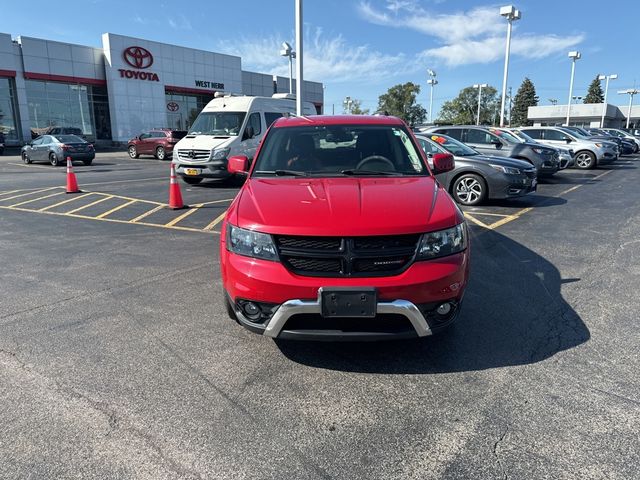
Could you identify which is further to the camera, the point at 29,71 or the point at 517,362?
the point at 29,71

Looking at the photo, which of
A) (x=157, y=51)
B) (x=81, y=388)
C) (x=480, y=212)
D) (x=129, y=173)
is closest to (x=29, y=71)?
(x=157, y=51)

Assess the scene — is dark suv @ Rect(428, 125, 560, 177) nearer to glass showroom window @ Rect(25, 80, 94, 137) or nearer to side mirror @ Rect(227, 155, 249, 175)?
side mirror @ Rect(227, 155, 249, 175)

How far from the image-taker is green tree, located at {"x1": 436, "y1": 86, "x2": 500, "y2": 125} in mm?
111562

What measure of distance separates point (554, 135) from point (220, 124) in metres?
14.1

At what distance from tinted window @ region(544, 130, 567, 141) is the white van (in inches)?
459

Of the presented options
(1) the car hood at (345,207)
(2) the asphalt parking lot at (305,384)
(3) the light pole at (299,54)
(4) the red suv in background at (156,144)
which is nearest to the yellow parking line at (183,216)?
(2) the asphalt parking lot at (305,384)

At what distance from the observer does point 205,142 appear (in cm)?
1313

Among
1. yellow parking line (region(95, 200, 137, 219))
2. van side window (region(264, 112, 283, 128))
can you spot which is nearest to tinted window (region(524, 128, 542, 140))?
van side window (region(264, 112, 283, 128))

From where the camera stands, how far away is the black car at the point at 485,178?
982 centimetres

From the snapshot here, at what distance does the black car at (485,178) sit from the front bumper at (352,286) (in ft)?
23.0

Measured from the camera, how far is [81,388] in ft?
10.0

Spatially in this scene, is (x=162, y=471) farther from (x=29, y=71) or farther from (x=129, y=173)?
(x=29, y=71)

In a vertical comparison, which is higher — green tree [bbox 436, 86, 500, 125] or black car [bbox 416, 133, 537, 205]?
green tree [bbox 436, 86, 500, 125]

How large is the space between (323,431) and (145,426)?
1.04 m
